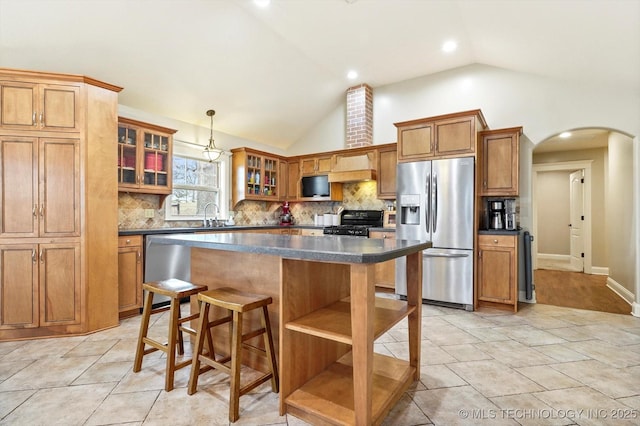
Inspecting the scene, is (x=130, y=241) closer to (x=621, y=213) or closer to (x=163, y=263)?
(x=163, y=263)

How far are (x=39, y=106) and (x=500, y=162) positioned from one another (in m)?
4.98

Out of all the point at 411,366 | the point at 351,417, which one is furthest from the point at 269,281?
the point at 411,366

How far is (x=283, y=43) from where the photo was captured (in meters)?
4.24

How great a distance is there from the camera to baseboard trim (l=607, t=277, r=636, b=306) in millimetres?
4054

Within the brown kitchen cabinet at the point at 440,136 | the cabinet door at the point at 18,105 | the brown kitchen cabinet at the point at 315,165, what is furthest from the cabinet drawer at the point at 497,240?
the cabinet door at the point at 18,105

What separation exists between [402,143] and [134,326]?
377 centimetres

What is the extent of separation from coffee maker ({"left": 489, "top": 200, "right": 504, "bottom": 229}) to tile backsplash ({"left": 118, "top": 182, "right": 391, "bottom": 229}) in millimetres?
1543

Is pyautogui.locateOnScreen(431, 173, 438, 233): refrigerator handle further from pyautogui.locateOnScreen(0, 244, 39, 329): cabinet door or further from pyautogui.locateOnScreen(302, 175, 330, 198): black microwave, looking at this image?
pyautogui.locateOnScreen(0, 244, 39, 329): cabinet door

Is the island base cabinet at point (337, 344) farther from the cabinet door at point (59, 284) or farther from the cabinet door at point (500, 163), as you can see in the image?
the cabinet door at point (500, 163)

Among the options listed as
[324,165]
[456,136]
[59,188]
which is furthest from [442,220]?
[59,188]

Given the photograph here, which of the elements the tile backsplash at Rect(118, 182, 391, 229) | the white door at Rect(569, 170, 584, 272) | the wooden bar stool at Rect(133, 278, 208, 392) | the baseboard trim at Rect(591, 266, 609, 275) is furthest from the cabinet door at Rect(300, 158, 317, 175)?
the baseboard trim at Rect(591, 266, 609, 275)

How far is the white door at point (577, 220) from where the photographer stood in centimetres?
632

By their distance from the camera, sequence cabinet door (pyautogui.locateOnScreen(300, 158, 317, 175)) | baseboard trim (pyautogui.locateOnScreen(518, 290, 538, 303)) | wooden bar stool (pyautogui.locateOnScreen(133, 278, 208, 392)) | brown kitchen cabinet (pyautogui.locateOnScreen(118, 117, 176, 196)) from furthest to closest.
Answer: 1. cabinet door (pyautogui.locateOnScreen(300, 158, 317, 175))
2. baseboard trim (pyautogui.locateOnScreen(518, 290, 538, 303))
3. brown kitchen cabinet (pyautogui.locateOnScreen(118, 117, 176, 196))
4. wooden bar stool (pyautogui.locateOnScreen(133, 278, 208, 392))

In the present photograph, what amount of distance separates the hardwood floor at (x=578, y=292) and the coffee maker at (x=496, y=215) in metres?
1.16
